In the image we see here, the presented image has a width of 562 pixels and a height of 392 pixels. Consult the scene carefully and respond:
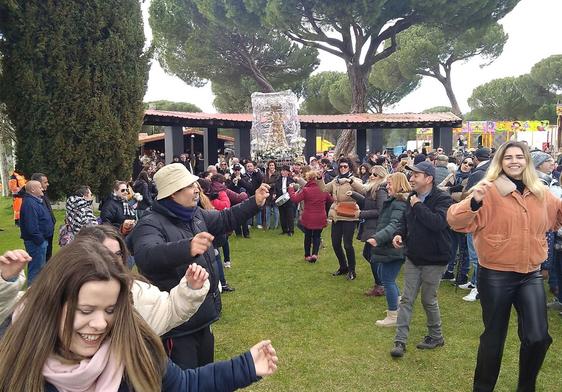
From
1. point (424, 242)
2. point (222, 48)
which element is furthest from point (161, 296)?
point (222, 48)

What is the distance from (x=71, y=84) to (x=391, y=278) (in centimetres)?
598

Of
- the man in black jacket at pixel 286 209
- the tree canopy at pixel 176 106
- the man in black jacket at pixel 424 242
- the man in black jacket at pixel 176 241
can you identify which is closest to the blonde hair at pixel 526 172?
the man in black jacket at pixel 424 242

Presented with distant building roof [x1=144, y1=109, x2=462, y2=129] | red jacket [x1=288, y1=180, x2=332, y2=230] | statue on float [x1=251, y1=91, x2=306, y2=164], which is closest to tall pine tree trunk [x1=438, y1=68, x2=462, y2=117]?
distant building roof [x1=144, y1=109, x2=462, y2=129]

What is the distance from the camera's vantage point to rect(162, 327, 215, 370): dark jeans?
276cm

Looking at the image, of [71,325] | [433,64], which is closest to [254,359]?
[71,325]

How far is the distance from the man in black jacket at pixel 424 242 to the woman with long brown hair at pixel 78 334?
10.1 ft

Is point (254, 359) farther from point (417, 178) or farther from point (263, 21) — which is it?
point (263, 21)

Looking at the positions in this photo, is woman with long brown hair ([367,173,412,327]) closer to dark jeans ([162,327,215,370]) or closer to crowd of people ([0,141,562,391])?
crowd of people ([0,141,562,391])

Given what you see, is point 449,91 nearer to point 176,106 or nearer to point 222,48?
point 222,48

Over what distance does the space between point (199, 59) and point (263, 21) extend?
5412mm

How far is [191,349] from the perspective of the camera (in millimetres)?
2820

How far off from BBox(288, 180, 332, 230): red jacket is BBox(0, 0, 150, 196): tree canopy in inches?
131

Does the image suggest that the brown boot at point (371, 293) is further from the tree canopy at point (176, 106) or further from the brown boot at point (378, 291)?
the tree canopy at point (176, 106)

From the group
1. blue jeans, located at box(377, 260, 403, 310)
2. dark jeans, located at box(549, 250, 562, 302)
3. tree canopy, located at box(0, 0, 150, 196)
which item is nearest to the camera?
blue jeans, located at box(377, 260, 403, 310)
